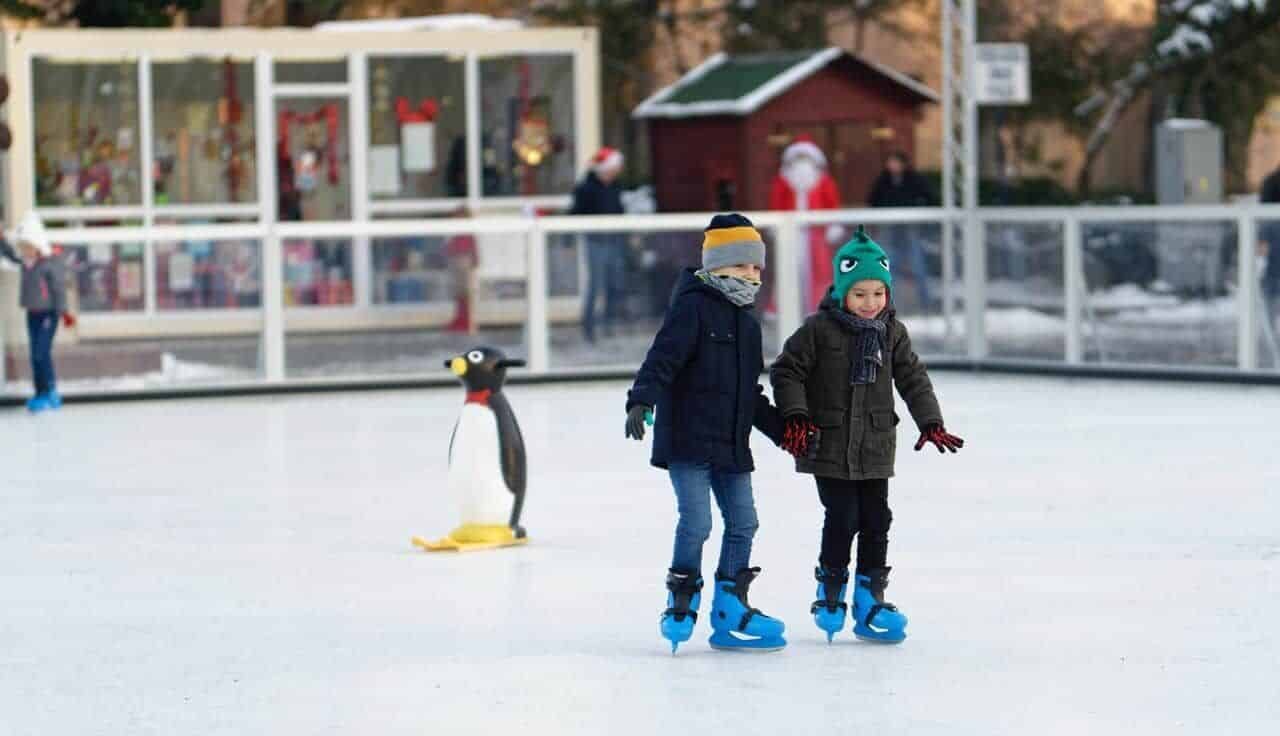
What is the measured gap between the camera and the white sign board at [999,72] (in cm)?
2070

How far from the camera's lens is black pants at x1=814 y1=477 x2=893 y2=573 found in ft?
27.4

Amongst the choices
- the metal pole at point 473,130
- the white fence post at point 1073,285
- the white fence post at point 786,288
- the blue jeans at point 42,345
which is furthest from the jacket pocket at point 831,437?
the metal pole at point 473,130

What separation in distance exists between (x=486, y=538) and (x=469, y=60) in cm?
1420

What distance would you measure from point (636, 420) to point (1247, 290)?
11.2 metres

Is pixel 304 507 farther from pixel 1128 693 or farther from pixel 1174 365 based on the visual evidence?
pixel 1174 365

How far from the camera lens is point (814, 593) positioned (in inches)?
373

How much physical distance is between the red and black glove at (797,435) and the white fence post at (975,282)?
503 inches

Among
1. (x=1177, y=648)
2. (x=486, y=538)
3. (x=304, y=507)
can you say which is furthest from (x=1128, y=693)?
(x=304, y=507)

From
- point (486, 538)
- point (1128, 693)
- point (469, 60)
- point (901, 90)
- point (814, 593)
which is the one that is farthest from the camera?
point (901, 90)

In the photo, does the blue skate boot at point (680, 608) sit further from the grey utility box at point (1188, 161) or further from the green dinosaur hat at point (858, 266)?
the grey utility box at point (1188, 161)

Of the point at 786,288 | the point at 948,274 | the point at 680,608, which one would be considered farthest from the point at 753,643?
the point at 948,274

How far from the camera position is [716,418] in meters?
8.22

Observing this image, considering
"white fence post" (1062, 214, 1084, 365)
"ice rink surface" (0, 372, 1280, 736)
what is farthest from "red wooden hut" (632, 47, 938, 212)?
"ice rink surface" (0, 372, 1280, 736)

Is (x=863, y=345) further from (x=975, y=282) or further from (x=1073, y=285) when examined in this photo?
(x=975, y=282)
